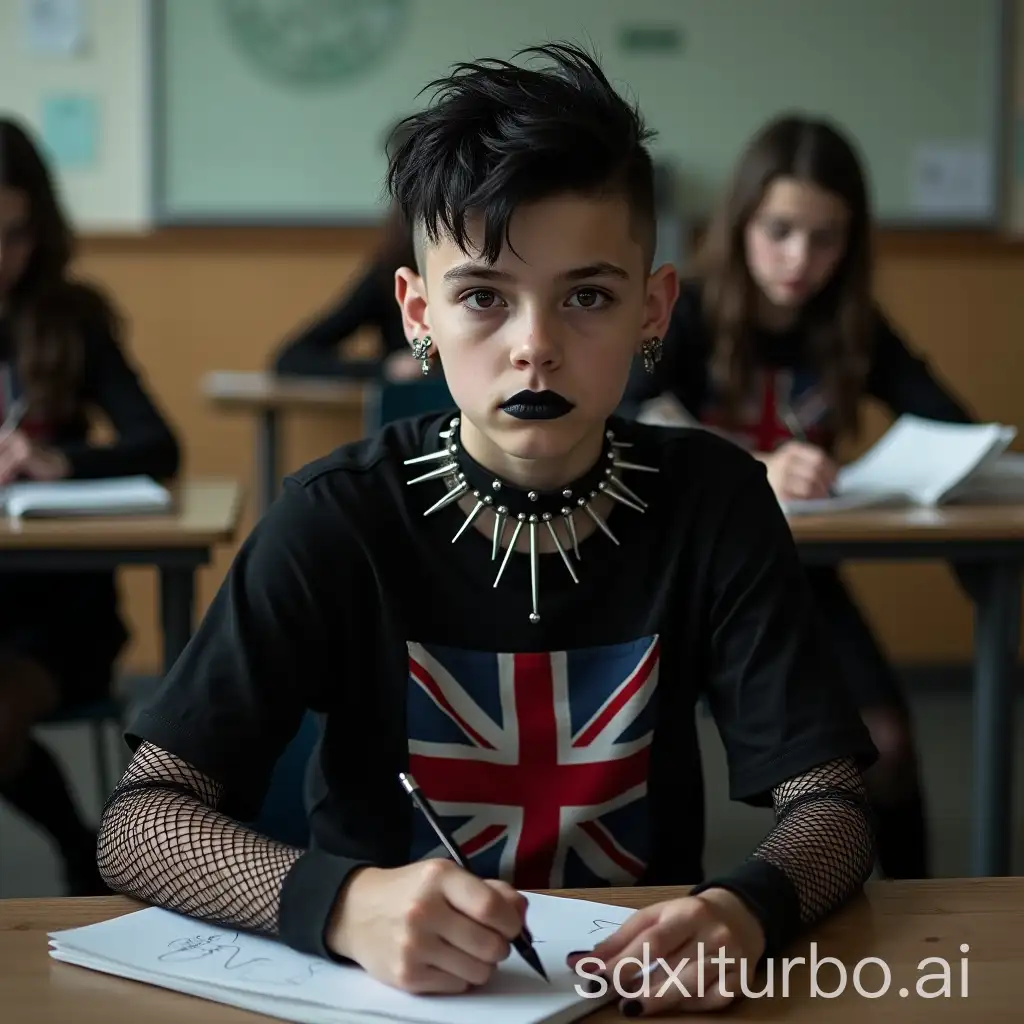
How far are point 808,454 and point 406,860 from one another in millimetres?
1231

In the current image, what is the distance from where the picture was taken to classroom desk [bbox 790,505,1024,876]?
→ 2135 millimetres

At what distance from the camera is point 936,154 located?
4176mm

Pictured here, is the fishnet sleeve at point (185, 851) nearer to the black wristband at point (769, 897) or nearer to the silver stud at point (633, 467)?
the black wristband at point (769, 897)

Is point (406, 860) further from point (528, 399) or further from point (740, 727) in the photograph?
point (528, 399)

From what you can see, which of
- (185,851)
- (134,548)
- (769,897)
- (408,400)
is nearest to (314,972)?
(185,851)

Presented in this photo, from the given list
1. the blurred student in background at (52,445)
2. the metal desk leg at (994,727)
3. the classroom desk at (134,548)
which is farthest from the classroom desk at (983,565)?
the blurred student in background at (52,445)

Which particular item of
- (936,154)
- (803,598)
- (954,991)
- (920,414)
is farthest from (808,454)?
(936,154)

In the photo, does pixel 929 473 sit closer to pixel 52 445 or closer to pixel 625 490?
pixel 625 490

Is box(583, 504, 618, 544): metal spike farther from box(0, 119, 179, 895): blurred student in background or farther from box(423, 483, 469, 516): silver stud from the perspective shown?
box(0, 119, 179, 895): blurred student in background

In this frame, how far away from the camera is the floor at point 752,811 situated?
2770 millimetres

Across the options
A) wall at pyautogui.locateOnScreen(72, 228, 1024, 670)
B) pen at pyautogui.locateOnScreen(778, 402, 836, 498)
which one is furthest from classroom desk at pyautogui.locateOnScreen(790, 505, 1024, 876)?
wall at pyautogui.locateOnScreen(72, 228, 1024, 670)

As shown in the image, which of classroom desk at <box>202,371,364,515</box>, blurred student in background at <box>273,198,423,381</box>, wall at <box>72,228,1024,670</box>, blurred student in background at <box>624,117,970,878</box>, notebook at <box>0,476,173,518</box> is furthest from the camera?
wall at <box>72,228,1024,670</box>

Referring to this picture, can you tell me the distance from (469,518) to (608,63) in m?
3.08

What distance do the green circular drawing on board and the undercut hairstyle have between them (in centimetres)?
302
